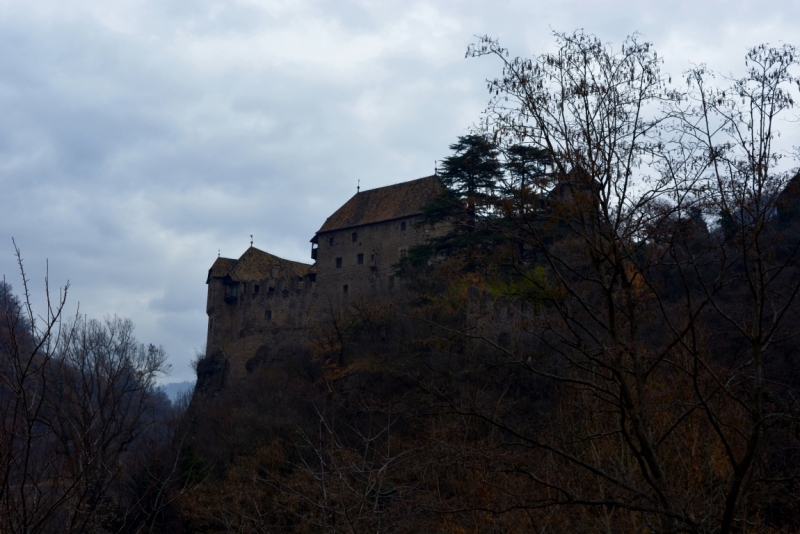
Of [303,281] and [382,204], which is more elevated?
[382,204]

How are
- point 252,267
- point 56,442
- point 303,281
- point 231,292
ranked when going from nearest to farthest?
1. point 56,442
2. point 303,281
3. point 231,292
4. point 252,267

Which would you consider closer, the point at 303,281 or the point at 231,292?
the point at 303,281

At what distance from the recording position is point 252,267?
4884 cm

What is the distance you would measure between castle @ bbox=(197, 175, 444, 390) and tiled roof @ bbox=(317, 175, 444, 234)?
0.30 feet

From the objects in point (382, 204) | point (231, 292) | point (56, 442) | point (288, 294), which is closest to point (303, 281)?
point (288, 294)

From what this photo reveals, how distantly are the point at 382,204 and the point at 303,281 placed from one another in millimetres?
8284

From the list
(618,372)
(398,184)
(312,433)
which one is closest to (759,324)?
(618,372)

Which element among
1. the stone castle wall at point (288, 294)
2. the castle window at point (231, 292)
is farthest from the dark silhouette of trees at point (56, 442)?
the castle window at point (231, 292)

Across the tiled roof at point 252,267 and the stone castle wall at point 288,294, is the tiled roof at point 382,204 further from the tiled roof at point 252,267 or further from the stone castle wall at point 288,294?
the tiled roof at point 252,267

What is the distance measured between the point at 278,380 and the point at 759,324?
3159 cm

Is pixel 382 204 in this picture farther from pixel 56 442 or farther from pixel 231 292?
pixel 56 442

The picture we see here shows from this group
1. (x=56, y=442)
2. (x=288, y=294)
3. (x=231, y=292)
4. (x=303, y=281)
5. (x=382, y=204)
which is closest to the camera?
(x=56, y=442)

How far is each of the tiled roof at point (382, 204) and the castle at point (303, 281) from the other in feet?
0.30

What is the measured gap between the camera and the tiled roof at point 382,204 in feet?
156
